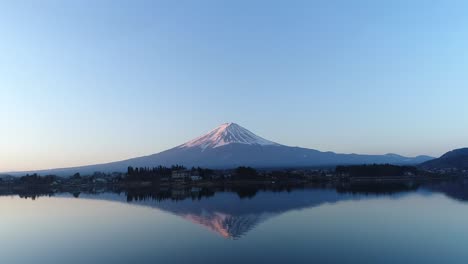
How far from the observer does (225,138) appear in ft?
183

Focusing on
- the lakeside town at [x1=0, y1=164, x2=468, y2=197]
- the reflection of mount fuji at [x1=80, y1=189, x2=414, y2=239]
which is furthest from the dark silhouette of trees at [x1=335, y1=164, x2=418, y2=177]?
the reflection of mount fuji at [x1=80, y1=189, x2=414, y2=239]

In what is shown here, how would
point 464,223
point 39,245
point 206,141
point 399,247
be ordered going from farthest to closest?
1. point 206,141
2. point 464,223
3. point 39,245
4. point 399,247

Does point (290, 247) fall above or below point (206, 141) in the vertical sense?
below

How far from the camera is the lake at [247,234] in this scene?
577cm

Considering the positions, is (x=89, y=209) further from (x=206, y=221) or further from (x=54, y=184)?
(x=54, y=184)

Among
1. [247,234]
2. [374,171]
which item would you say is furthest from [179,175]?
[247,234]

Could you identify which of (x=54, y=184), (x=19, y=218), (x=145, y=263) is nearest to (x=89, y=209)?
(x=19, y=218)

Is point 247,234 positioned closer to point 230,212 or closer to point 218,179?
point 230,212

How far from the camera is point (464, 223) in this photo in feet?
26.2

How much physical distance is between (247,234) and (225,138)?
48.3 meters

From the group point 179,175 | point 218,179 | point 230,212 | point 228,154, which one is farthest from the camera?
point 228,154

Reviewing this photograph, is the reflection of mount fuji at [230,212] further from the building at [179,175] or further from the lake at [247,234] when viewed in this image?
the building at [179,175]

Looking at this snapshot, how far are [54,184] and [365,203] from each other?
62.6 ft

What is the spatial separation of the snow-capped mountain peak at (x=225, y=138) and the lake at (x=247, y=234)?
42042 mm
